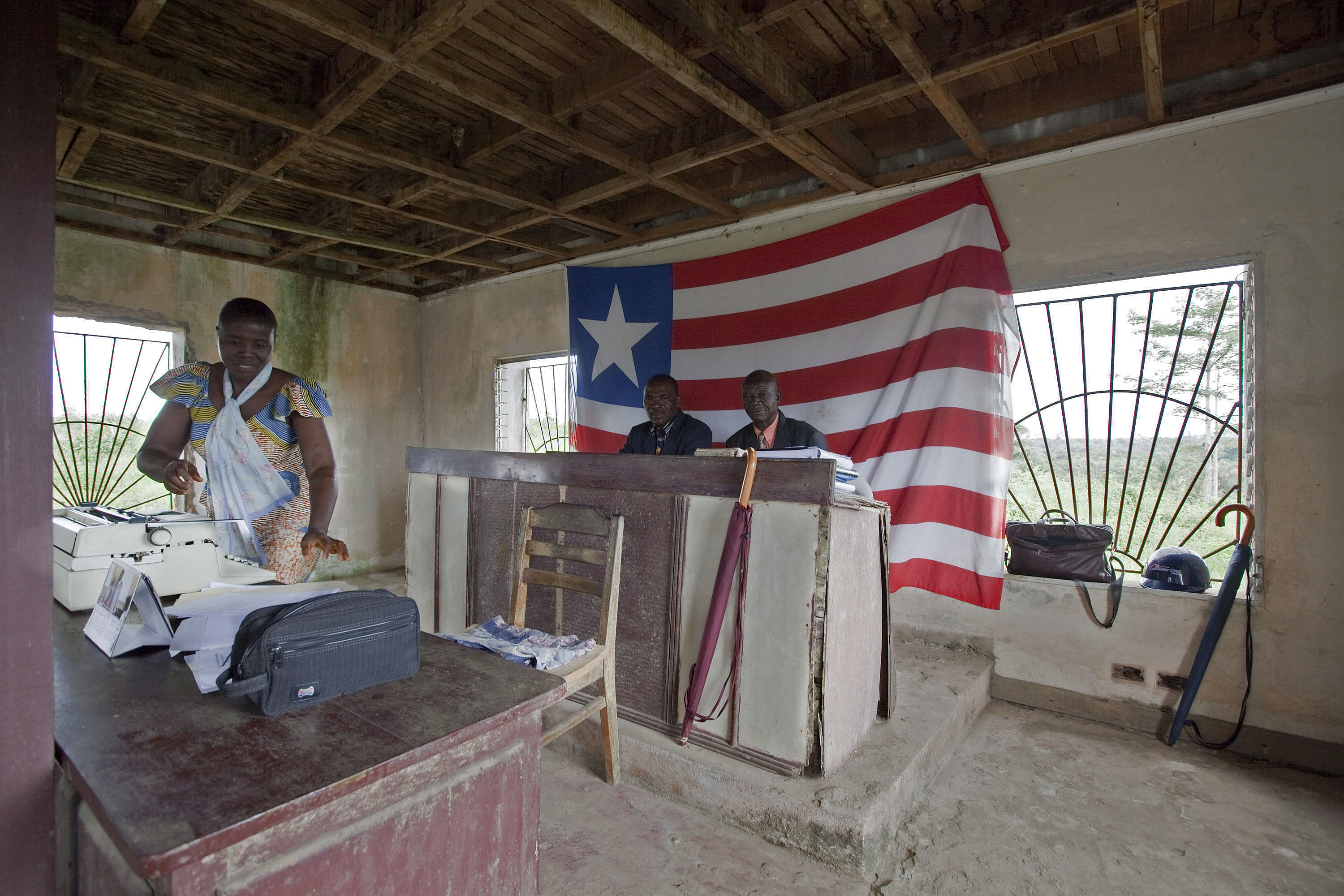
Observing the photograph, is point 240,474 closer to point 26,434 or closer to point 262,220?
point 26,434

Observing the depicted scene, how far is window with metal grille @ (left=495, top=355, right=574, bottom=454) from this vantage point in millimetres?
5797

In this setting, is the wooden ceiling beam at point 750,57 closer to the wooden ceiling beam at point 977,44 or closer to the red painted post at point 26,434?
the wooden ceiling beam at point 977,44

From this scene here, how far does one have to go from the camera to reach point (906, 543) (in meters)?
3.46

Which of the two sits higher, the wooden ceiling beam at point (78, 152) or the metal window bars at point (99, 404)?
the wooden ceiling beam at point (78, 152)

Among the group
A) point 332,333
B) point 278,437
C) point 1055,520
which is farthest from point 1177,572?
point 332,333

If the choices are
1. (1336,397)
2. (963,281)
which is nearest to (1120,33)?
(963,281)

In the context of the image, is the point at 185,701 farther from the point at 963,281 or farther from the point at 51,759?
the point at 963,281

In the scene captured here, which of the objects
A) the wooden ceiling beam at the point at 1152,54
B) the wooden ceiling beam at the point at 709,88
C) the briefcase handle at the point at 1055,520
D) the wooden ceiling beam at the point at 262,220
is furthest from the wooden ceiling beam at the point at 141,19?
the briefcase handle at the point at 1055,520

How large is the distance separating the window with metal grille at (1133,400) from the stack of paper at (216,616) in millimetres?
3361

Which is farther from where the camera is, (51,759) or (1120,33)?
(1120,33)

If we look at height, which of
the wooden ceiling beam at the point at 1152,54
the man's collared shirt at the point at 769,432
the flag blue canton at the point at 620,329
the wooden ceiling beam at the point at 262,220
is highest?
the wooden ceiling beam at the point at 1152,54

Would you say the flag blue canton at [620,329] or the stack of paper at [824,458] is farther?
the flag blue canton at [620,329]

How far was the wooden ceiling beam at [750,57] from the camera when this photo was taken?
2.32 metres

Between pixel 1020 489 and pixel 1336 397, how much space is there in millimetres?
1431
